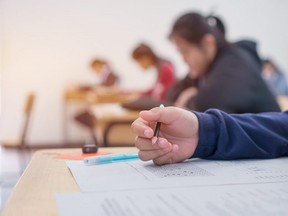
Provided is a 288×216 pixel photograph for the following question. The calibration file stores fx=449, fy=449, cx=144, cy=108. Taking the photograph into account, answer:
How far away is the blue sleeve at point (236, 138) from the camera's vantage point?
2.84ft

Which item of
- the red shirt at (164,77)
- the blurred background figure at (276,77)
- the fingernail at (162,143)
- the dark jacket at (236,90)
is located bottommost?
the blurred background figure at (276,77)

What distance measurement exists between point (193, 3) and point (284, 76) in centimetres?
182

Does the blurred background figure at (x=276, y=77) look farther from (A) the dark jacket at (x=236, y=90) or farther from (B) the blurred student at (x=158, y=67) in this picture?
(A) the dark jacket at (x=236, y=90)

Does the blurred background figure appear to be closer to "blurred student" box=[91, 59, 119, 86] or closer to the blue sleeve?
"blurred student" box=[91, 59, 119, 86]

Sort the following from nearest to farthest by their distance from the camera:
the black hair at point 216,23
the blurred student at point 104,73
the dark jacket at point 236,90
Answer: the dark jacket at point 236,90, the black hair at point 216,23, the blurred student at point 104,73

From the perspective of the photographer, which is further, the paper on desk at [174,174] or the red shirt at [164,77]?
the red shirt at [164,77]

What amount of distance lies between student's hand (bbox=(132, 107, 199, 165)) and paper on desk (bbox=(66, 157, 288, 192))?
2cm

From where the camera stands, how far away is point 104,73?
241 inches

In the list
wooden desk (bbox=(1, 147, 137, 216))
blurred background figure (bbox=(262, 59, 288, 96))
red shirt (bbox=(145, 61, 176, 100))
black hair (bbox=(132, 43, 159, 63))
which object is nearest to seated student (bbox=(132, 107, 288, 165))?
wooden desk (bbox=(1, 147, 137, 216))

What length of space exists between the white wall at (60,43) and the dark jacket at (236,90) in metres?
4.58

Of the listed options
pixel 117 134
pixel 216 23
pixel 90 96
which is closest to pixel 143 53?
pixel 90 96

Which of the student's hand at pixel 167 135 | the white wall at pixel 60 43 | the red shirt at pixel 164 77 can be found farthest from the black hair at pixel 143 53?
the student's hand at pixel 167 135

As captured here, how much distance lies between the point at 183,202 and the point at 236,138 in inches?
15.4

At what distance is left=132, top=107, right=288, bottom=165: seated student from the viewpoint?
2.59 feet
